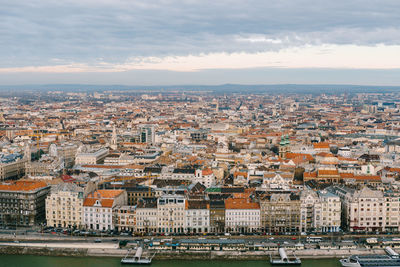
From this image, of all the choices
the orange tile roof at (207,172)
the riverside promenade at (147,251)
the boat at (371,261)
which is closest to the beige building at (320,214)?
the riverside promenade at (147,251)

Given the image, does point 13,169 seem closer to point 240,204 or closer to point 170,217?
point 170,217

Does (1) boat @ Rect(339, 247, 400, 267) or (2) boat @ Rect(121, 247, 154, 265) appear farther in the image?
(2) boat @ Rect(121, 247, 154, 265)

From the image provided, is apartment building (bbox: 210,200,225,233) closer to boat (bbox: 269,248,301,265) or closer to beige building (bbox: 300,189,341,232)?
beige building (bbox: 300,189,341,232)

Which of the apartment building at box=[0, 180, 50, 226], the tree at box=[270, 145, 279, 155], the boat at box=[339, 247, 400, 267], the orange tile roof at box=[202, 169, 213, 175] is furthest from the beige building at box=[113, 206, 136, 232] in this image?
the tree at box=[270, 145, 279, 155]

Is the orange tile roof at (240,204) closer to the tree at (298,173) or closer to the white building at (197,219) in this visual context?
the white building at (197,219)

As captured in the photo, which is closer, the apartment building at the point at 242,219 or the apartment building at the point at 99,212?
the apartment building at the point at 242,219

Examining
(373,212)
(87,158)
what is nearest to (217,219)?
(373,212)
